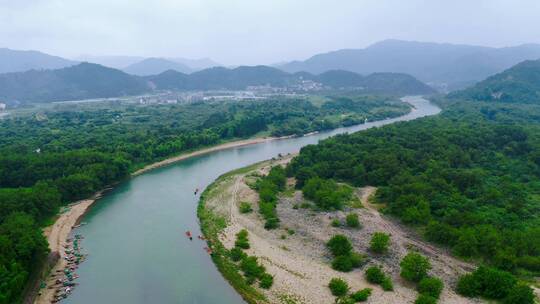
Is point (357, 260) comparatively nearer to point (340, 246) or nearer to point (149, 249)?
point (340, 246)

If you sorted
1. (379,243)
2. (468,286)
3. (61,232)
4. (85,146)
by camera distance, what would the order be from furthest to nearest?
(85,146), (61,232), (379,243), (468,286)

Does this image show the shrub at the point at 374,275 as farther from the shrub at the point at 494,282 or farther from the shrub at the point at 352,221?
the shrub at the point at 352,221

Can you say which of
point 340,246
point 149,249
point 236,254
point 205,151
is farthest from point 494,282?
point 205,151

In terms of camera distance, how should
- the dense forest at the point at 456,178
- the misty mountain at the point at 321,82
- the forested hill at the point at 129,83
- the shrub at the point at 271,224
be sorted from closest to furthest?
the dense forest at the point at 456,178 → the shrub at the point at 271,224 → the forested hill at the point at 129,83 → the misty mountain at the point at 321,82

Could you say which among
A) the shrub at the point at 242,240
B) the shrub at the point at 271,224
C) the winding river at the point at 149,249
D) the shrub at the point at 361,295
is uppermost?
the shrub at the point at 271,224

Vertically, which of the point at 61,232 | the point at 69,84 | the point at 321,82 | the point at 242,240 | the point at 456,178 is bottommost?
the point at 61,232

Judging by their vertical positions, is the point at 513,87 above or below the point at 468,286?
above

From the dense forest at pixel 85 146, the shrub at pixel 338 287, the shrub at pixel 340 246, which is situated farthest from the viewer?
the shrub at pixel 340 246

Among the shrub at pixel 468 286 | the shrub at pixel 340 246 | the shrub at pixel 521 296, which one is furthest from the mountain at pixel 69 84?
the shrub at pixel 521 296
